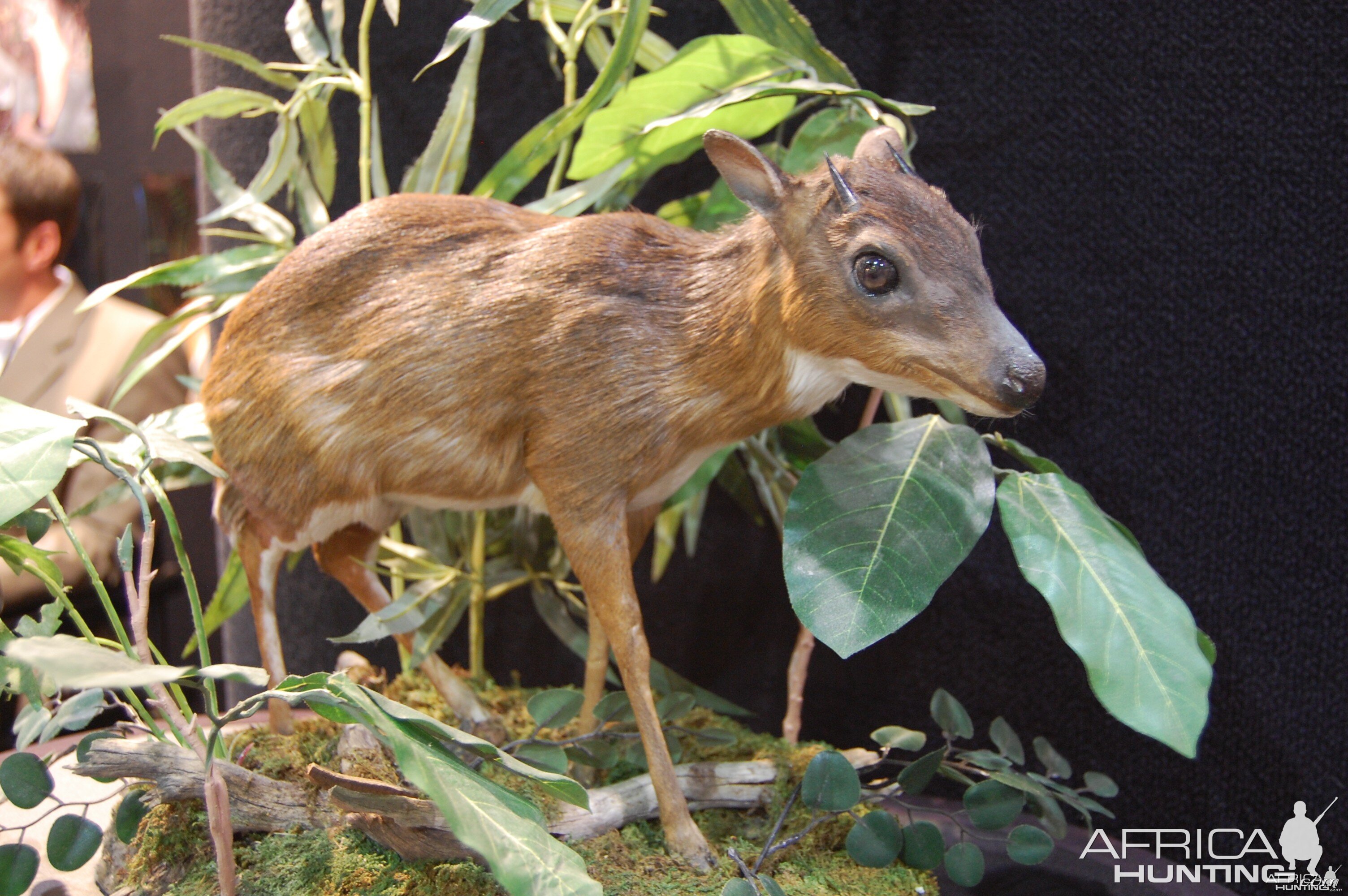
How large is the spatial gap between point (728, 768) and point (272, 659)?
0.59 metres

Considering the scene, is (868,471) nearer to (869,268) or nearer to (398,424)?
(869,268)

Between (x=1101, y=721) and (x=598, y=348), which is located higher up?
(x=598, y=348)

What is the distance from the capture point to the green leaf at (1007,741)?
1.23 metres

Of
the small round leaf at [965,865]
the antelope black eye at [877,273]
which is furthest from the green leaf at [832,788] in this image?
the antelope black eye at [877,273]

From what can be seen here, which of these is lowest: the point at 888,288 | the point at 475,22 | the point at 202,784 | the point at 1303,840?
the point at 1303,840

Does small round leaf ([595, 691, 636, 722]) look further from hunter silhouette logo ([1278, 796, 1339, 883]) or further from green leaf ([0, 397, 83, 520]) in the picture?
hunter silhouette logo ([1278, 796, 1339, 883])

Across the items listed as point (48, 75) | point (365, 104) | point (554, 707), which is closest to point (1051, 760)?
point (554, 707)

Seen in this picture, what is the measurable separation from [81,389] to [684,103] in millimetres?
1319

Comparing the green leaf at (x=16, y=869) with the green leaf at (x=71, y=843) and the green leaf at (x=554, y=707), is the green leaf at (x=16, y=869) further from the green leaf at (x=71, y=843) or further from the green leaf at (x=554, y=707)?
the green leaf at (x=554, y=707)

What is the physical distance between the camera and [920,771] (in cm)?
111

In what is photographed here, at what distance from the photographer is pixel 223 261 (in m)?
1.45

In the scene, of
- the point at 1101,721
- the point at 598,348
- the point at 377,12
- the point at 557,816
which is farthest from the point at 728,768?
the point at 377,12

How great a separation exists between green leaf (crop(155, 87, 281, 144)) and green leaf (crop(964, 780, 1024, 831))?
132 centimetres

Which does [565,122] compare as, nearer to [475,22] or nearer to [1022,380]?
[475,22]
